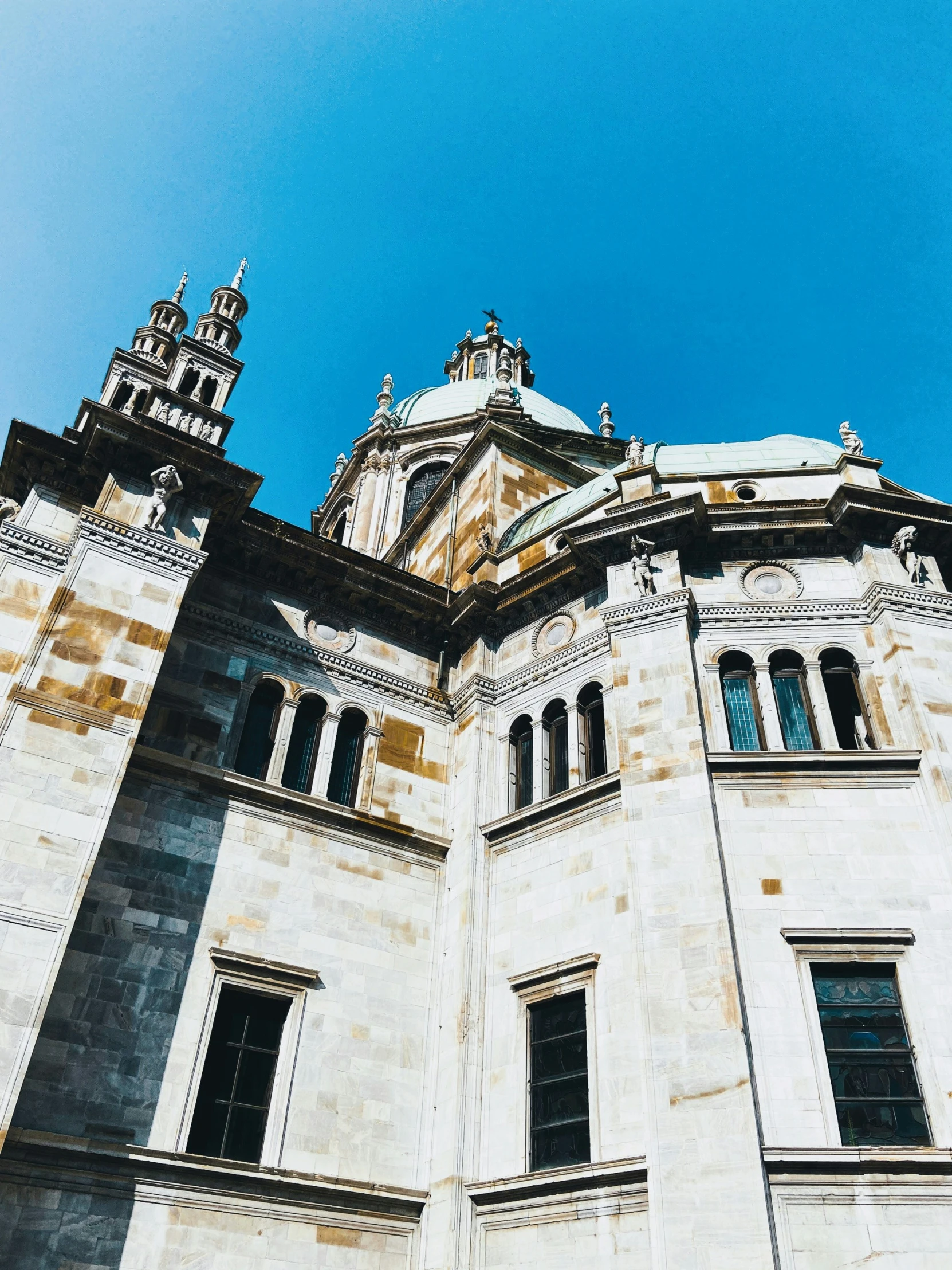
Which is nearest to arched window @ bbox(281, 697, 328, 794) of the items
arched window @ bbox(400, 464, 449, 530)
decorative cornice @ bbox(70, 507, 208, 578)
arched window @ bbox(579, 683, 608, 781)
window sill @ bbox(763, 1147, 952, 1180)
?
decorative cornice @ bbox(70, 507, 208, 578)

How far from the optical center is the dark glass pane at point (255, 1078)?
1429 centimetres

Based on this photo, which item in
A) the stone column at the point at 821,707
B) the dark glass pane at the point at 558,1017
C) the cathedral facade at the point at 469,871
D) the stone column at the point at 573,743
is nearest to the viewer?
the cathedral facade at the point at 469,871

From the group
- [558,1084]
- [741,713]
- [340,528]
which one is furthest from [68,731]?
[340,528]

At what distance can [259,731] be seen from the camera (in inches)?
705

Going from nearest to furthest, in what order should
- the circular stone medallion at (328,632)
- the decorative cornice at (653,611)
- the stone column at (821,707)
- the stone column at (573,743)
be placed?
the stone column at (821,707)
the decorative cornice at (653,611)
the stone column at (573,743)
the circular stone medallion at (328,632)

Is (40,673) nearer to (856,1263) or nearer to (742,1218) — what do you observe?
(742,1218)

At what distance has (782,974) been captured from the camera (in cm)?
1344

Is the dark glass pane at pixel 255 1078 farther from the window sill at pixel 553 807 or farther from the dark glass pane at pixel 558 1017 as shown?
the window sill at pixel 553 807

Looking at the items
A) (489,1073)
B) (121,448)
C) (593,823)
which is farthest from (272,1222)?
(121,448)

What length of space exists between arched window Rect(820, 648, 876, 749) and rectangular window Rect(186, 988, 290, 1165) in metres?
10.3

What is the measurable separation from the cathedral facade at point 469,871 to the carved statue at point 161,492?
0.22ft

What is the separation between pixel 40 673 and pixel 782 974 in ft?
37.7

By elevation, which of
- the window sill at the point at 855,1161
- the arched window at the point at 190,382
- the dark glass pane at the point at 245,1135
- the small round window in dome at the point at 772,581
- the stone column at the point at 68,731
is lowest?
the window sill at the point at 855,1161

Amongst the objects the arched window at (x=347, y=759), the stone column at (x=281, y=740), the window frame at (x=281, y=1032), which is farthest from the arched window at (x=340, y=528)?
the window frame at (x=281, y=1032)
